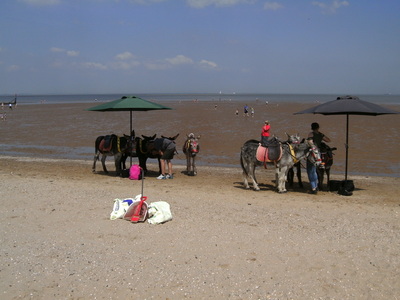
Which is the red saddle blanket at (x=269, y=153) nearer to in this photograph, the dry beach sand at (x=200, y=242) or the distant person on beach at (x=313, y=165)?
the distant person on beach at (x=313, y=165)

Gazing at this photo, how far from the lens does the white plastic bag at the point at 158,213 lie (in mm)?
8281

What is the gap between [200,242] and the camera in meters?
7.32

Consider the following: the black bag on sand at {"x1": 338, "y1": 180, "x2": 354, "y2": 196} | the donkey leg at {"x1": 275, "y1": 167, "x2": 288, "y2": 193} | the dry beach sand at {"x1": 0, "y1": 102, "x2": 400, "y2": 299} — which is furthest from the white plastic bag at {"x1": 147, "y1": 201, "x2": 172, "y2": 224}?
the black bag on sand at {"x1": 338, "y1": 180, "x2": 354, "y2": 196}

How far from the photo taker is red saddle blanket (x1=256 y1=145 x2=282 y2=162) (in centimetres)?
1159

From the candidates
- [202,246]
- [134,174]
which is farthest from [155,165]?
[202,246]

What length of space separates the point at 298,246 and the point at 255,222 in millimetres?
1446

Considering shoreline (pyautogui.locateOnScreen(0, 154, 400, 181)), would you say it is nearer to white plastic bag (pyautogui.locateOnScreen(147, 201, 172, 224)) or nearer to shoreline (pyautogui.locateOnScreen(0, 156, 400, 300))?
shoreline (pyautogui.locateOnScreen(0, 156, 400, 300))

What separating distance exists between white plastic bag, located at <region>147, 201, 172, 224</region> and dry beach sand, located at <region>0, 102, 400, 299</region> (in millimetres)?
145

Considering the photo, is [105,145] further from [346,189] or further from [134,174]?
[346,189]

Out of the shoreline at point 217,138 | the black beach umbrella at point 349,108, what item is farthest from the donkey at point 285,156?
the shoreline at point 217,138

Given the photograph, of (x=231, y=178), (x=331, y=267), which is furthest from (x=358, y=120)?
(x=331, y=267)

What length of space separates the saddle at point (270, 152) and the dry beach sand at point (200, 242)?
1.04 metres

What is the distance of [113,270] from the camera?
626 centimetres

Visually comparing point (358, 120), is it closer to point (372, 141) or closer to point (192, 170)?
point (372, 141)
